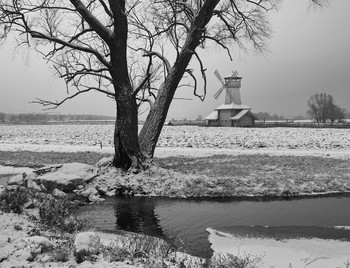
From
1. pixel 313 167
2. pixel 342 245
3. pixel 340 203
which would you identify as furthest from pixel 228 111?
pixel 342 245

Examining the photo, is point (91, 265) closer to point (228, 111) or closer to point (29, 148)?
point (29, 148)

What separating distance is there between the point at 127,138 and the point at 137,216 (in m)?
5.26

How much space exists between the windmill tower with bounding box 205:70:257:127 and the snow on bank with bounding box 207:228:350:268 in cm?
5988

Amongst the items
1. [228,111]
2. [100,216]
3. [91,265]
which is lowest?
[100,216]

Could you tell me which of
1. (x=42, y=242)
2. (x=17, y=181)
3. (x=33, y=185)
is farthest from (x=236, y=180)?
(x=42, y=242)

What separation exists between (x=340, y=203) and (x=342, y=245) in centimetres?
454

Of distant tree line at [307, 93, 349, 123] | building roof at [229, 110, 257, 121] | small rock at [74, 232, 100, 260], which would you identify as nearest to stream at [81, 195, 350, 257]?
small rock at [74, 232, 100, 260]

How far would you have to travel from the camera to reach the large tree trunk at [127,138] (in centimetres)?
1420

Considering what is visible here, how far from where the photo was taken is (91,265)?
4.74m

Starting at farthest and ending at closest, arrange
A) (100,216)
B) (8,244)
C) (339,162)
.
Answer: (339,162), (100,216), (8,244)

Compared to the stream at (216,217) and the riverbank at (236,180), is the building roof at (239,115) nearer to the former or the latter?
the riverbank at (236,180)

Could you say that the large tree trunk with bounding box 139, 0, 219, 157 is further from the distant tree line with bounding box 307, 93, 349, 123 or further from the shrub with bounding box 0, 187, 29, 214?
the distant tree line with bounding box 307, 93, 349, 123

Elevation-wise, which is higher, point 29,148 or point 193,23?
point 193,23

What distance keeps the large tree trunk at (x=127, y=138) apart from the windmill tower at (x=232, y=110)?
53678 mm
